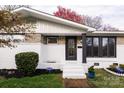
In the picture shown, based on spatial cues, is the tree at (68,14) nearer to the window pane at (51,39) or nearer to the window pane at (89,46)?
the window pane at (89,46)

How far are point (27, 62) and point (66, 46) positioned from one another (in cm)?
426

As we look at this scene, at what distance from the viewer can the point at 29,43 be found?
2488 cm

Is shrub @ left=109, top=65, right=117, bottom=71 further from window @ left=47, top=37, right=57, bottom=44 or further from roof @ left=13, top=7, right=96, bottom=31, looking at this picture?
window @ left=47, top=37, right=57, bottom=44

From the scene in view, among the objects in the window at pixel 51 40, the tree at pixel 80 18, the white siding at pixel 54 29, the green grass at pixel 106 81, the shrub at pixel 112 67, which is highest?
the tree at pixel 80 18

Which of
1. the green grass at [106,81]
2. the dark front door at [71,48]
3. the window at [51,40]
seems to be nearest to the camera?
the green grass at [106,81]

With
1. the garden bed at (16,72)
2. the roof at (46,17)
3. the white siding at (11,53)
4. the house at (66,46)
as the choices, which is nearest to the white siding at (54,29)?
the house at (66,46)

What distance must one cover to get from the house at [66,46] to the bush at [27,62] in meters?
1.00

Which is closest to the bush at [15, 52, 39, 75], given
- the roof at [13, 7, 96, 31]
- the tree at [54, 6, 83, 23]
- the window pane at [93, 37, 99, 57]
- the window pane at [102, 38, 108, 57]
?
the roof at [13, 7, 96, 31]

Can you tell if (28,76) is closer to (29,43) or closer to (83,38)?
(29,43)

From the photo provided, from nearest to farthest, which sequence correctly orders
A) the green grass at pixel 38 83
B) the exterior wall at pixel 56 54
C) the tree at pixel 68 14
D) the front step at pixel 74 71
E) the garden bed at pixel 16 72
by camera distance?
the green grass at pixel 38 83 < the front step at pixel 74 71 < the garden bed at pixel 16 72 < the exterior wall at pixel 56 54 < the tree at pixel 68 14

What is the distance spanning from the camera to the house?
24.6 metres

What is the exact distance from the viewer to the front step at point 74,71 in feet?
72.7

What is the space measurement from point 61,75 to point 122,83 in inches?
164

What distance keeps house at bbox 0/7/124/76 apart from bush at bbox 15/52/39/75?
100 centimetres
